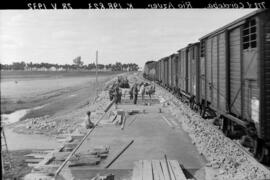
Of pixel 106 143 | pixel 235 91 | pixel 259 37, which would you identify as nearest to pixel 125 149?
pixel 106 143

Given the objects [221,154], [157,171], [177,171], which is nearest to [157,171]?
[157,171]

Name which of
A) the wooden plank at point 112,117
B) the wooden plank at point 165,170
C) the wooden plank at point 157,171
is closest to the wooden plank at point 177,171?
the wooden plank at point 165,170

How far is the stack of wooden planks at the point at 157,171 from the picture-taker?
7781mm

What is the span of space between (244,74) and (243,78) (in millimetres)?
138

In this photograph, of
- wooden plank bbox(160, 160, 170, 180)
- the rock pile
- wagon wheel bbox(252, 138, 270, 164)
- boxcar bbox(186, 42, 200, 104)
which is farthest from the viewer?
boxcar bbox(186, 42, 200, 104)

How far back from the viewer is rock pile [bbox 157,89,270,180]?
830 centimetres

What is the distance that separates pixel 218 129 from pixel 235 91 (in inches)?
147

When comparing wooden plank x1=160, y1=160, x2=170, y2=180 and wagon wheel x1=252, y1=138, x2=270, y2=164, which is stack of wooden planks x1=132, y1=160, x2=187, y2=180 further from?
wagon wheel x1=252, y1=138, x2=270, y2=164

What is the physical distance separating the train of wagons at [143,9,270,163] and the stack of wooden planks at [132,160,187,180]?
2118mm

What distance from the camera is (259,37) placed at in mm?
8062

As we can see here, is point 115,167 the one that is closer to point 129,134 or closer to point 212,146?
point 212,146

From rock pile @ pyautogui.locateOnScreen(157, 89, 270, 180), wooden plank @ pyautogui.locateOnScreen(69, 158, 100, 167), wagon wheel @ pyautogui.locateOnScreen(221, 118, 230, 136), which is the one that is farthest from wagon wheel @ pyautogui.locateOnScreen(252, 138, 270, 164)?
wooden plank @ pyautogui.locateOnScreen(69, 158, 100, 167)

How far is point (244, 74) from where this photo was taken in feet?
30.7

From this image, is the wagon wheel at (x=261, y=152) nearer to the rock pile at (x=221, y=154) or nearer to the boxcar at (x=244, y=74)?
the boxcar at (x=244, y=74)
